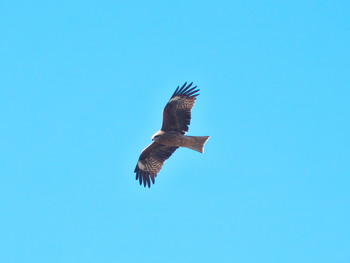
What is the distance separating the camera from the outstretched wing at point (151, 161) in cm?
1731

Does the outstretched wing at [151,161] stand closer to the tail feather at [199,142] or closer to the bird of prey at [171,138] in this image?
the bird of prey at [171,138]

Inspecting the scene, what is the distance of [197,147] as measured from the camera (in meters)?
16.3

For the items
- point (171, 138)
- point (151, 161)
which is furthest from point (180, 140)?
point (151, 161)

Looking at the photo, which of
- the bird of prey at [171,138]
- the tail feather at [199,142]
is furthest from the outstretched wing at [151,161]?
the tail feather at [199,142]

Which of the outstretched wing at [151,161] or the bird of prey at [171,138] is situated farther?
the outstretched wing at [151,161]

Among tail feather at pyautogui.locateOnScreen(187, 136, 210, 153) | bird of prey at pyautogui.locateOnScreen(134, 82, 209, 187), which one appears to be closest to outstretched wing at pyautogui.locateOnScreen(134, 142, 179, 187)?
bird of prey at pyautogui.locateOnScreen(134, 82, 209, 187)

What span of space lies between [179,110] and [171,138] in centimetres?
70

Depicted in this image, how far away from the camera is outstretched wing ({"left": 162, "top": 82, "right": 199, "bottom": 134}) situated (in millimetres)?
16688

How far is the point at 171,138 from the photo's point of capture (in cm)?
1652

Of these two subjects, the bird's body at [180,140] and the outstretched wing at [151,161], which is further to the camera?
the outstretched wing at [151,161]

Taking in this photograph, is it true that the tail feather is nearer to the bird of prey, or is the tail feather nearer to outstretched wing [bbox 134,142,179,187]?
the bird of prey

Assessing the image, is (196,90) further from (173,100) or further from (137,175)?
(137,175)

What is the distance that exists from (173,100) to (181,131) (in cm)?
73

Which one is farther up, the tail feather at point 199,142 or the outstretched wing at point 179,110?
the outstretched wing at point 179,110
